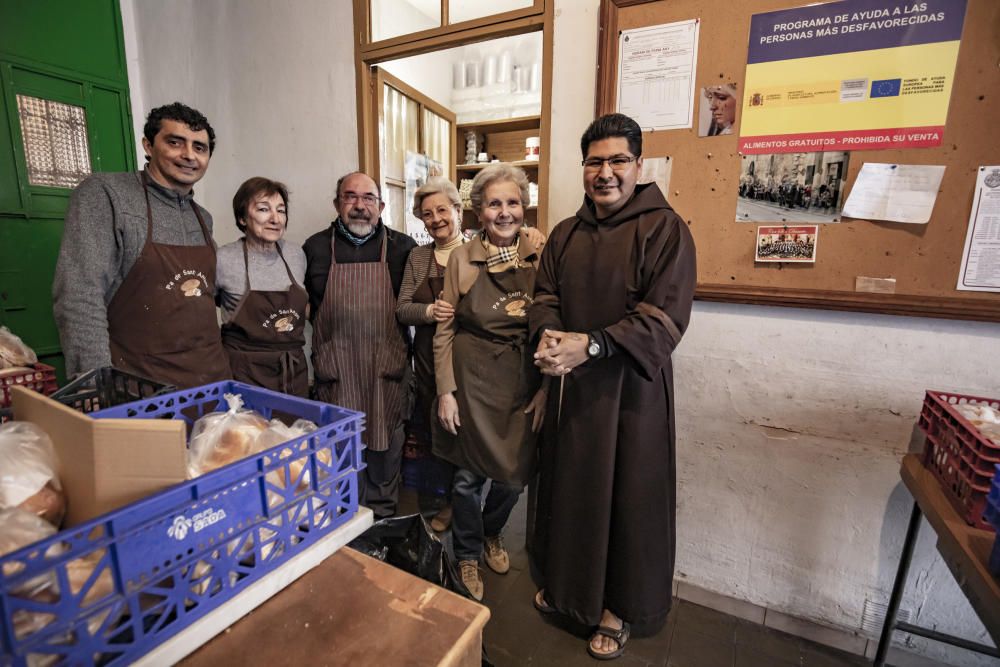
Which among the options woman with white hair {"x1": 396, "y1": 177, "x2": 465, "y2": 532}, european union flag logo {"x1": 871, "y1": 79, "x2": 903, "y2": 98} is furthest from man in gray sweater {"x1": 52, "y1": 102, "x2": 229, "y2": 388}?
european union flag logo {"x1": 871, "y1": 79, "x2": 903, "y2": 98}

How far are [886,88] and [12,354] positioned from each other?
2.69 meters

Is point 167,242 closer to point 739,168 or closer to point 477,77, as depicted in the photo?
point 739,168

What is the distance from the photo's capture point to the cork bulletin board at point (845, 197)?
137cm

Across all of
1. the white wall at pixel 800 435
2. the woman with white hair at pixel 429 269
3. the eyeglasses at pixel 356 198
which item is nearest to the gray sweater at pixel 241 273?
the eyeglasses at pixel 356 198

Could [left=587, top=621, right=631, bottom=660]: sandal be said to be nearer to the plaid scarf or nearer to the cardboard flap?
the plaid scarf

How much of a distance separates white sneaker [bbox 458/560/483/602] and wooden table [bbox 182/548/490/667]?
4.44 feet

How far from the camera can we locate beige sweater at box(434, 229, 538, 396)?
70.3 inches

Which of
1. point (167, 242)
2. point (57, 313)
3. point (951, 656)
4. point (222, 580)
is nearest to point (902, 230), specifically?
point (951, 656)

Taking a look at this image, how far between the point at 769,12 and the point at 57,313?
7.86 ft

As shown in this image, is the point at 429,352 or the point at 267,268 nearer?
the point at 267,268

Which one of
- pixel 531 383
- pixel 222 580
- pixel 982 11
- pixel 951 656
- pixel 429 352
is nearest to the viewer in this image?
pixel 222 580

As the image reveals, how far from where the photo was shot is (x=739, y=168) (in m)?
1.65

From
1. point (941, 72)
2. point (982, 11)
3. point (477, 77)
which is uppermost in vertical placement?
point (477, 77)

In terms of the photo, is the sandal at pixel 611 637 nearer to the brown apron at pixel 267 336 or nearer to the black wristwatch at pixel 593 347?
→ the black wristwatch at pixel 593 347
